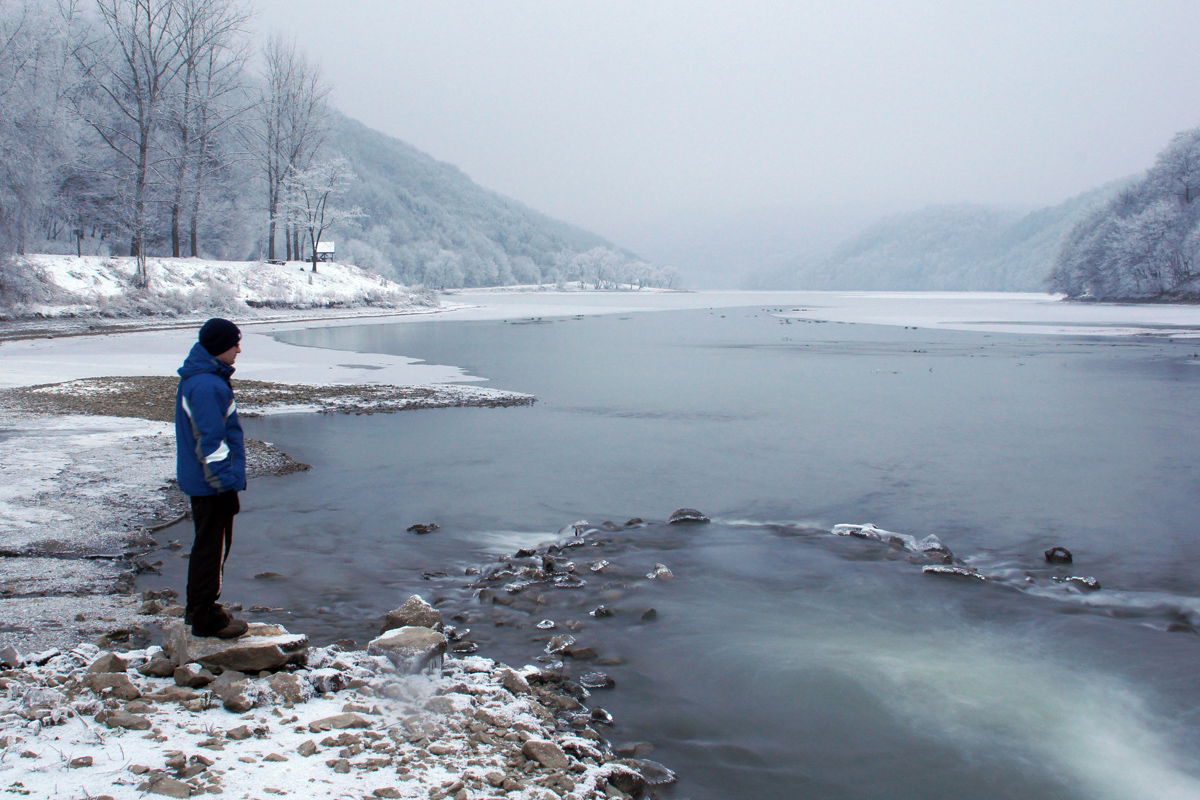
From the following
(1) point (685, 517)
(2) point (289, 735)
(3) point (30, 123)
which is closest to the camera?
(2) point (289, 735)

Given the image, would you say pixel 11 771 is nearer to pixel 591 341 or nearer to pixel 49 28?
pixel 591 341

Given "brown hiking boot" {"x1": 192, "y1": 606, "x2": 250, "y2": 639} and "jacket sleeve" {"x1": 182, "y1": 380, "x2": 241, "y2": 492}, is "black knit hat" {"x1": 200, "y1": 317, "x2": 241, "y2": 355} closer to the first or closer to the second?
"jacket sleeve" {"x1": 182, "y1": 380, "x2": 241, "y2": 492}

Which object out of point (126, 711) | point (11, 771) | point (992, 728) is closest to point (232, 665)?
point (126, 711)

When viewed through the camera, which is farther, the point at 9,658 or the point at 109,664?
the point at 9,658

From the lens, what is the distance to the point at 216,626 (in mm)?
5438

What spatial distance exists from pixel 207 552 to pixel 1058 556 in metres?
7.66

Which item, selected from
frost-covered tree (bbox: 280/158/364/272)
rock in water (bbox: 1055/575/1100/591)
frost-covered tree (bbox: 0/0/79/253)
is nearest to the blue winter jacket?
rock in water (bbox: 1055/575/1100/591)

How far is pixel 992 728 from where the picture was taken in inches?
221

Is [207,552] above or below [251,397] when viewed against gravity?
above

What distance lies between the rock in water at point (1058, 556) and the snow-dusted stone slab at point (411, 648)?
20.3ft

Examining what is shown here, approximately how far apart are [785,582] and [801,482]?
4066mm

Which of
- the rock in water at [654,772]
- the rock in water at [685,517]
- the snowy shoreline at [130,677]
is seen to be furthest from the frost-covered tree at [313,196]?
the rock in water at [654,772]

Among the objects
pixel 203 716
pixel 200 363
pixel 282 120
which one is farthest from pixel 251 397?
pixel 282 120

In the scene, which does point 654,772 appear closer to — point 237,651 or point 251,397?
point 237,651
